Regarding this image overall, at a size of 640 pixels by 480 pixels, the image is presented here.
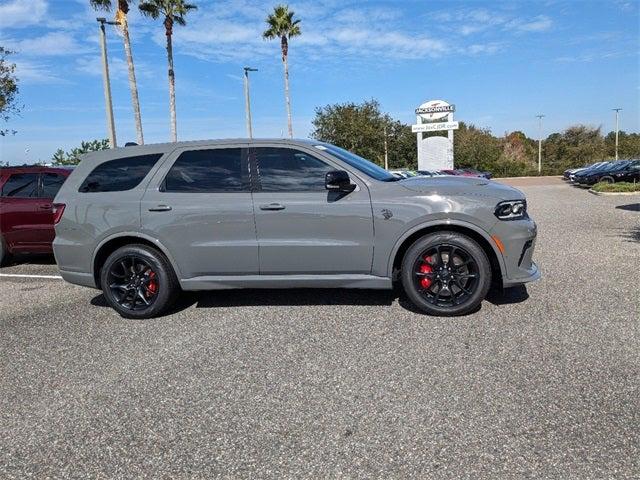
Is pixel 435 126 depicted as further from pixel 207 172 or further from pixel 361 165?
pixel 207 172

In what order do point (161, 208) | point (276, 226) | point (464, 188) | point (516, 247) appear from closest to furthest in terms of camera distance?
point (516, 247), point (464, 188), point (276, 226), point (161, 208)

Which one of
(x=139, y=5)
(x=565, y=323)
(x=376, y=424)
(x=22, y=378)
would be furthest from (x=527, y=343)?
(x=139, y=5)

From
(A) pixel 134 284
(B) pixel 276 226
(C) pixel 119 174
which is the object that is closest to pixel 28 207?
(C) pixel 119 174

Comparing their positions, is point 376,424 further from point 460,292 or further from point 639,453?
point 460,292

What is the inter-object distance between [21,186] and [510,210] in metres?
7.59

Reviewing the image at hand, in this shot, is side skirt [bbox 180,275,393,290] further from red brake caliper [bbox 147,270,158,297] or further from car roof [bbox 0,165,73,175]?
car roof [bbox 0,165,73,175]

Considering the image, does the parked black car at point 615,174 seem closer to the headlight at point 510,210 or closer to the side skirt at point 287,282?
the headlight at point 510,210

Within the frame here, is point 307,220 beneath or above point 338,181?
beneath

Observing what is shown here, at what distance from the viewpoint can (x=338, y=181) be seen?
445 centimetres

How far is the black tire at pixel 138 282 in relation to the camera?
4.98 m

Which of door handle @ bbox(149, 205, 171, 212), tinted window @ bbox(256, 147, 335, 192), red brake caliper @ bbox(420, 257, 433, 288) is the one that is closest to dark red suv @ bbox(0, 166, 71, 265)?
door handle @ bbox(149, 205, 171, 212)

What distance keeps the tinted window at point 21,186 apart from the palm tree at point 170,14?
16.1m

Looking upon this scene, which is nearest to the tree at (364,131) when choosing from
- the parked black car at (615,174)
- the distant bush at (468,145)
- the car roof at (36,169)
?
the distant bush at (468,145)

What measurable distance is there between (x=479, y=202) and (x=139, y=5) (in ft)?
69.7
